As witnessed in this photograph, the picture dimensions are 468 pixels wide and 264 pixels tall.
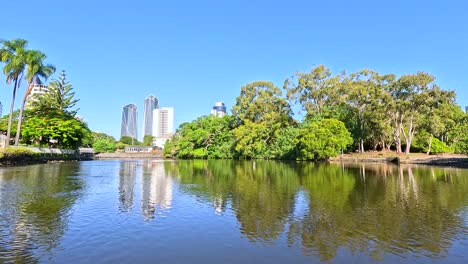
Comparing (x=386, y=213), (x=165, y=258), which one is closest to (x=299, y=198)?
(x=386, y=213)

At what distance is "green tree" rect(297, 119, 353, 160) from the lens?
5906 centimetres

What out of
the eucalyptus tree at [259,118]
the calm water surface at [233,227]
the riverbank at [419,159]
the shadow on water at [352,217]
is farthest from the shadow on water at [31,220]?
the eucalyptus tree at [259,118]

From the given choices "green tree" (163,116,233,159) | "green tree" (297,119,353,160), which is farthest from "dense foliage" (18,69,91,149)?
"green tree" (297,119,353,160)

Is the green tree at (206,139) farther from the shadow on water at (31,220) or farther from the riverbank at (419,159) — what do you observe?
the shadow on water at (31,220)

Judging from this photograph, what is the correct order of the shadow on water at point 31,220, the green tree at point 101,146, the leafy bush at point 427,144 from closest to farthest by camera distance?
the shadow on water at point 31,220, the leafy bush at point 427,144, the green tree at point 101,146

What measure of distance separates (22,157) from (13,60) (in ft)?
42.8

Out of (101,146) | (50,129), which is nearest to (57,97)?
(50,129)

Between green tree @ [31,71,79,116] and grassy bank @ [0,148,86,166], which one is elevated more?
green tree @ [31,71,79,116]

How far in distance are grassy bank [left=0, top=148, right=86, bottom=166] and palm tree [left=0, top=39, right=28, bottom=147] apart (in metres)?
3.34

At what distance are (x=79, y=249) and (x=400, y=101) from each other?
186 feet

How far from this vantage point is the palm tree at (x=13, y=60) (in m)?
44.4

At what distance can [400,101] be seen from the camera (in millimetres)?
55094

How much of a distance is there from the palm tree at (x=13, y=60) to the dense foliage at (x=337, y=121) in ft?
138

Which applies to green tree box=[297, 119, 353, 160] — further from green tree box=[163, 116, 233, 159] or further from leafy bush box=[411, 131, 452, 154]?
green tree box=[163, 116, 233, 159]
